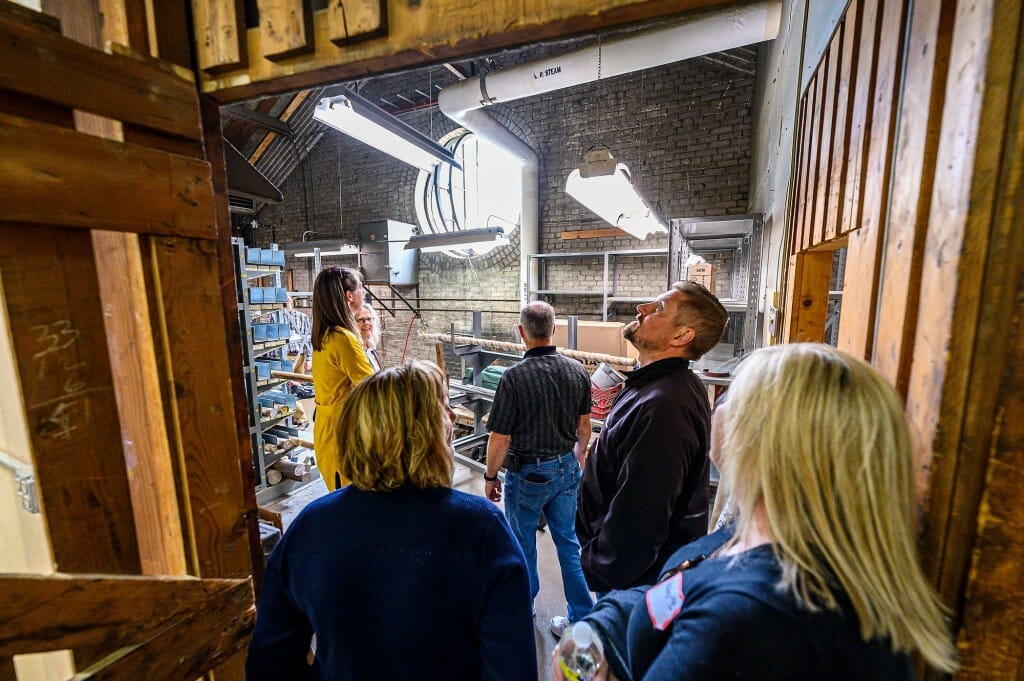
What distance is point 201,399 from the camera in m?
0.99

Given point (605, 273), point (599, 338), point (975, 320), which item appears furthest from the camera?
point (605, 273)

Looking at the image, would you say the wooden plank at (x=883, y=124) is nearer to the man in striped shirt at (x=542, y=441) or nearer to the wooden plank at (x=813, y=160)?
the wooden plank at (x=813, y=160)

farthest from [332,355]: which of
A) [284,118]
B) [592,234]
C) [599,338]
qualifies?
[284,118]

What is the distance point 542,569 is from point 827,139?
98.9 inches

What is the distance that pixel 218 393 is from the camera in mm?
1016

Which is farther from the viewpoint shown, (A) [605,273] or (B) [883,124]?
(A) [605,273]

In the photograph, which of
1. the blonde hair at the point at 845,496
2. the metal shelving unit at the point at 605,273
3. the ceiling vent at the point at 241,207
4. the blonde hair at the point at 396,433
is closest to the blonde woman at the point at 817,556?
the blonde hair at the point at 845,496

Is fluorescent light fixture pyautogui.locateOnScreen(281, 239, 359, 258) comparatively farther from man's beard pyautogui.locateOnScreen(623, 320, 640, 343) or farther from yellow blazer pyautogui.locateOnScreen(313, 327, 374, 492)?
man's beard pyautogui.locateOnScreen(623, 320, 640, 343)

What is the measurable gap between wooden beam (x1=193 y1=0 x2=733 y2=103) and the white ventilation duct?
2.02 metres

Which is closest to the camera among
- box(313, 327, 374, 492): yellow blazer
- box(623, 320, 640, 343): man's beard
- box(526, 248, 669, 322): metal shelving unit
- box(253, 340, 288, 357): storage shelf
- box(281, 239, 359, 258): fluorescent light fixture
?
box(623, 320, 640, 343): man's beard

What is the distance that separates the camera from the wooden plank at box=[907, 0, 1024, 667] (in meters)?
0.50

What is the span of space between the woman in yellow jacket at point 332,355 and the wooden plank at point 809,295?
183 centimetres

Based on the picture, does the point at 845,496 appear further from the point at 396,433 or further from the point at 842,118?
the point at 842,118

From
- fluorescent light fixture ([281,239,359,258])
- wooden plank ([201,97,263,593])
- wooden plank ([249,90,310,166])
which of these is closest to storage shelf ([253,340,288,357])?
wooden plank ([201,97,263,593])
